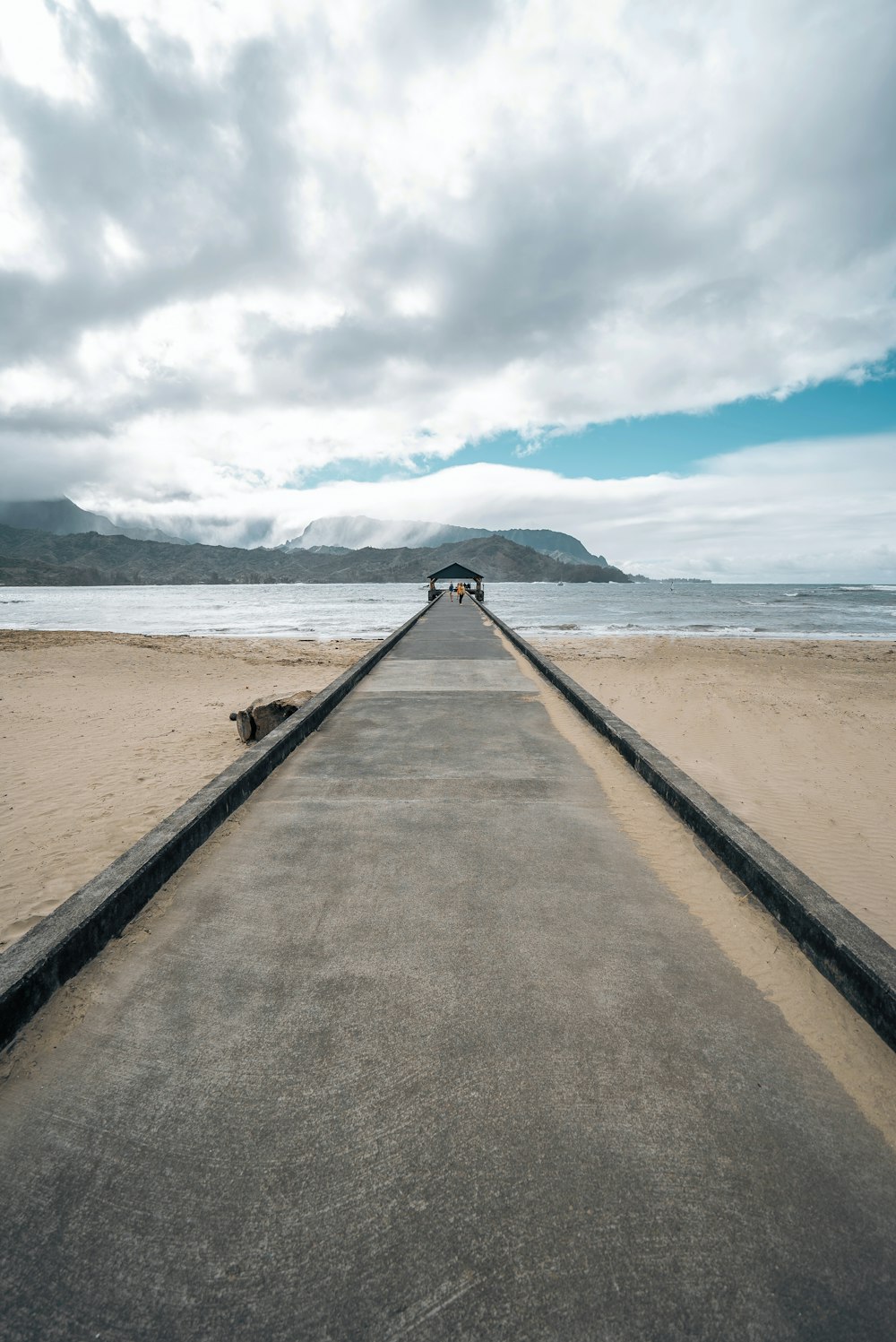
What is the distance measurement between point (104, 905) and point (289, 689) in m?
10.5

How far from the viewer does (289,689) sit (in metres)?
13.2

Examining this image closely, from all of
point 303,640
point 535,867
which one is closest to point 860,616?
point 303,640

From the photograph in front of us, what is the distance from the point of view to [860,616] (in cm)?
4609

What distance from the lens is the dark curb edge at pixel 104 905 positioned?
242 cm

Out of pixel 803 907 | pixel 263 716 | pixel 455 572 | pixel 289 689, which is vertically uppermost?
pixel 455 572

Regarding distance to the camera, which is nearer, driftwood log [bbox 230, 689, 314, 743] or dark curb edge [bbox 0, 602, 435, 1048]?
dark curb edge [bbox 0, 602, 435, 1048]

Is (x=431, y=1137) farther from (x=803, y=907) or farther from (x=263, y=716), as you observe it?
(x=263, y=716)

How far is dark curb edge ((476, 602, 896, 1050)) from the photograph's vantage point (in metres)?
2.49

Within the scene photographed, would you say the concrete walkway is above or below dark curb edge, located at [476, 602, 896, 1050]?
below

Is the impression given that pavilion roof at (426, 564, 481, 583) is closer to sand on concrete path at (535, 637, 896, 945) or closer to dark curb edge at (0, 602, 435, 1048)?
sand on concrete path at (535, 637, 896, 945)

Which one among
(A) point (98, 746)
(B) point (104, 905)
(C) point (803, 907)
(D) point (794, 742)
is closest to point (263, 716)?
(A) point (98, 746)

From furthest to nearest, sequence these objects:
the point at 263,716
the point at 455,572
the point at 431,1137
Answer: the point at 455,572, the point at 263,716, the point at 431,1137

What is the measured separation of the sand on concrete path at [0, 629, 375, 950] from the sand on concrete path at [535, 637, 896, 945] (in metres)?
5.61

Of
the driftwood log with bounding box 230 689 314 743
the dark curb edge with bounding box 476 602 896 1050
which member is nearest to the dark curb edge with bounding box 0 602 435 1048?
the driftwood log with bounding box 230 689 314 743
